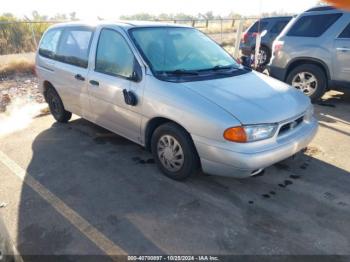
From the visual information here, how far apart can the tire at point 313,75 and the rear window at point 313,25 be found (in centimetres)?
68

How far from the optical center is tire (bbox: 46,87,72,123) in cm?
581

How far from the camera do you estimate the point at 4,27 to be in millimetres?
13734

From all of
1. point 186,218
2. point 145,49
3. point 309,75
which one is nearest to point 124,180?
point 186,218

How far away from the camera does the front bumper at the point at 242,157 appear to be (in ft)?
10.8

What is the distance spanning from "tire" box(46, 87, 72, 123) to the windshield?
2.30 metres

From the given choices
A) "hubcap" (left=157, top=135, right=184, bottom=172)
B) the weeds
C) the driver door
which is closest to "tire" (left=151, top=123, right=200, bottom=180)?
"hubcap" (left=157, top=135, right=184, bottom=172)

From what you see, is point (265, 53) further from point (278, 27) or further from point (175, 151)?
point (175, 151)

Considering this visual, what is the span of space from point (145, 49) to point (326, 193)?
2.67 m

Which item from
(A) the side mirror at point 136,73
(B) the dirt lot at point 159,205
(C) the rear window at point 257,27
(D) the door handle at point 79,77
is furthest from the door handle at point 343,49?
(C) the rear window at point 257,27

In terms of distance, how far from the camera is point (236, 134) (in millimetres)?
3262

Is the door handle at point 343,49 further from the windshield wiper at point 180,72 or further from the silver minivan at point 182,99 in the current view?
the windshield wiper at point 180,72

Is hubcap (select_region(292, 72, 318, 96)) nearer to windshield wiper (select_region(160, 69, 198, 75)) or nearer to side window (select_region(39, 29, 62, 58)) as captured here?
windshield wiper (select_region(160, 69, 198, 75))

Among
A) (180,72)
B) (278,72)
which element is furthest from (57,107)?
(278,72)

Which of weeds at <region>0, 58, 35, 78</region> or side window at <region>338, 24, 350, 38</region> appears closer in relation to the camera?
side window at <region>338, 24, 350, 38</region>
